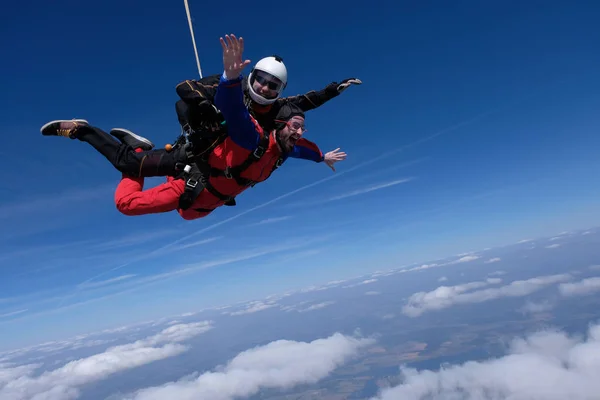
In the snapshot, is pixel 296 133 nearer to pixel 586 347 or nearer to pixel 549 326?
pixel 586 347

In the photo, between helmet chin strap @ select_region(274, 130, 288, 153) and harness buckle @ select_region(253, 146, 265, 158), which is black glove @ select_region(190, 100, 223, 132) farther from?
helmet chin strap @ select_region(274, 130, 288, 153)

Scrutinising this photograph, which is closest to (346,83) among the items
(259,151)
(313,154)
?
(313,154)

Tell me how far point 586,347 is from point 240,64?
8610 inches

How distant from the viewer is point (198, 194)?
3264mm

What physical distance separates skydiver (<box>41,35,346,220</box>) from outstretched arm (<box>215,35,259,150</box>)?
0.5 inches

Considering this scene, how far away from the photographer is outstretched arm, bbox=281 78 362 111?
12.6ft

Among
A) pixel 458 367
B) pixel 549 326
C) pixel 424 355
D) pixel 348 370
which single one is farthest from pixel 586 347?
pixel 348 370

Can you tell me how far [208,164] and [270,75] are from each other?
3.29 feet

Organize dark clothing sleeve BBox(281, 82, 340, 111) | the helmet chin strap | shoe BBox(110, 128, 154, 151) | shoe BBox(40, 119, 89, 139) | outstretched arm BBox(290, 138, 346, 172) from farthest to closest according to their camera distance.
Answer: outstretched arm BBox(290, 138, 346, 172) < dark clothing sleeve BBox(281, 82, 340, 111) < shoe BBox(110, 128, 154, 151) < shoe BBox(40, 119, 89, 139) < the helmet chin strap

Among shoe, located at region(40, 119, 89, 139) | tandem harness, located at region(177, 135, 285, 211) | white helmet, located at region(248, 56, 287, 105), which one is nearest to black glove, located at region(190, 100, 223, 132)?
tandem harness, located at region(177, 135, 285, 211)

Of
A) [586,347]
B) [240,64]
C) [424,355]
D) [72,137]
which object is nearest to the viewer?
[240,64]

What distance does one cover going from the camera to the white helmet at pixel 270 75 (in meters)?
2.95

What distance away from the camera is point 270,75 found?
2.96 meters

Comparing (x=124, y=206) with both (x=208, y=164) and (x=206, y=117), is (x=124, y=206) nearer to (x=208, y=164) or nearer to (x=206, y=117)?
(x=208, y=164)
